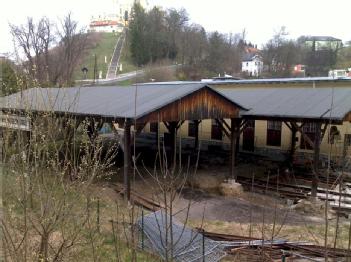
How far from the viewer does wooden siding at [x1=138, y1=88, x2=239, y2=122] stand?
13492mm

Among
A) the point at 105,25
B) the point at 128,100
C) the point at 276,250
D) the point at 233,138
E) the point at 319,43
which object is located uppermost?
the point at 105,25

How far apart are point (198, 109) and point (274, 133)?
9.85 m

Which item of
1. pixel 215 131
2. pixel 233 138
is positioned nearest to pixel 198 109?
pixel 233 138

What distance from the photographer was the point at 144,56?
7344 cm

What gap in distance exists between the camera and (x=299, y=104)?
1661cm

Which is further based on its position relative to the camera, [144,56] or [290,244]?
[144,56]

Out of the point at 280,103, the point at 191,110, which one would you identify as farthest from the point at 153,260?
the point at 280,103

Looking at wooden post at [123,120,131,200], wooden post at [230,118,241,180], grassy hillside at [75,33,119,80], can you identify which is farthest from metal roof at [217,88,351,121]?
grassy hillside at [75,33,119,80]

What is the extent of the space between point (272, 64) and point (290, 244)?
62.7 meters

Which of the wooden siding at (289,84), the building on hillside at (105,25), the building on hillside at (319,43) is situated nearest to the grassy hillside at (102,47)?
the building on hillside at (105,25)

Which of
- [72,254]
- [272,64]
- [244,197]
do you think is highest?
[272,64]

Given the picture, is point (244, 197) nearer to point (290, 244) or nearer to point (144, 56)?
point (290, 244)

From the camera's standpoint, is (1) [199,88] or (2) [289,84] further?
(2) [289,84]

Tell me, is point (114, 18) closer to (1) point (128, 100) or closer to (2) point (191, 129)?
(2) point (191, 129)
